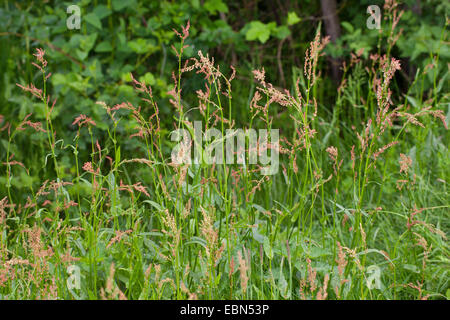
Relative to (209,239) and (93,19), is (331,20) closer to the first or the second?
(93,19)

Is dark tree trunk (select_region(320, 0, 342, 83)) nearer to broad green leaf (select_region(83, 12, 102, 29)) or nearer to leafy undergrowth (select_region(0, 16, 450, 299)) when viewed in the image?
broad green leaf (select_region(83, 12, 102, 29))

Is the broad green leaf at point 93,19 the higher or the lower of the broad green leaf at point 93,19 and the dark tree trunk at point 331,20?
the lower

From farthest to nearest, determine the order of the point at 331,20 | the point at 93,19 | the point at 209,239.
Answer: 1. the point at 331,20
2. the point at 93,19
3. the point at 209,239

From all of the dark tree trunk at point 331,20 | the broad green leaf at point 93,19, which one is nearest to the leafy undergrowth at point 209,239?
the broad green leaf at point 93,19

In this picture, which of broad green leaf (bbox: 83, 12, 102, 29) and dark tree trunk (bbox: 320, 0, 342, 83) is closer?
broad green leaf (bbox: 83, 12, 102, 29)

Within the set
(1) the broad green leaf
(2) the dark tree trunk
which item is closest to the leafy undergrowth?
(1) the broad green leaf

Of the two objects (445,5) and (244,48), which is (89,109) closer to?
(244,48)

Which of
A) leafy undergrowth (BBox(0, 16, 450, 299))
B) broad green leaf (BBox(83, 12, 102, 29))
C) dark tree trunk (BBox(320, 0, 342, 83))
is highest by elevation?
dark tree trunk (BBox(320, 0, 342, 83))

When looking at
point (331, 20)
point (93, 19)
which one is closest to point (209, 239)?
point (93, 19)

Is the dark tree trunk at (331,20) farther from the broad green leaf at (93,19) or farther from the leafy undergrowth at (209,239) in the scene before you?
the leafy undergrowth at (209,239)

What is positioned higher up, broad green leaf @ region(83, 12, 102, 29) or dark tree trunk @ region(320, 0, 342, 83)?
dark tree trunk @ region(320, 0, 342, 83)

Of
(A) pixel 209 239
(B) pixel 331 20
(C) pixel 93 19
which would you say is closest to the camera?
(A) pixel 209 239
